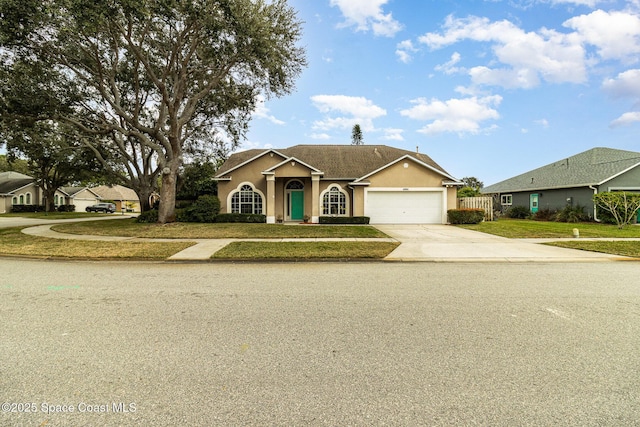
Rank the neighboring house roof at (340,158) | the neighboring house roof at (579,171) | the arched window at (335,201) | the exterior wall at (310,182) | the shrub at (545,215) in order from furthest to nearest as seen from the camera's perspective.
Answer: the shrub at (545,215) → the neighboring house roof at (340,158) → the arched window at (335,201) → the neighboring house roof at (579,171) → the exterior wall at (310,182)

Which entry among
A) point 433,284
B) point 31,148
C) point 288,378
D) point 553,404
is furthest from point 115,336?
point 31,148

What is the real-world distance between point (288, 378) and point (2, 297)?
553 centimetres

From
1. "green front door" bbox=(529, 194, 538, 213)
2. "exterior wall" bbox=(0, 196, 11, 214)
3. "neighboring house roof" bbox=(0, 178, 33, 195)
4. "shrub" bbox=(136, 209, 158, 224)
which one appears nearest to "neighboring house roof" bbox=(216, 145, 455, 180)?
"shrub" bbox=(136, 209, 158, 224)

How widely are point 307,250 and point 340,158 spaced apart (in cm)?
1670

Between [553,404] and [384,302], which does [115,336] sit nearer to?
[384,302]

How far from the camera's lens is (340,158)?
25594 mm

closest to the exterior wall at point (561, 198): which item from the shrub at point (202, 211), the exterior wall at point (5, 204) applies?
the shrub at point (202, 211)

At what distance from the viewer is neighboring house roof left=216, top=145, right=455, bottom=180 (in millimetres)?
23250

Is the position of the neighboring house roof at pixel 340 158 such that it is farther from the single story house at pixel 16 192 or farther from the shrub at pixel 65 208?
the shrub at pixel 65 208

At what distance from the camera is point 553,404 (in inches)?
100

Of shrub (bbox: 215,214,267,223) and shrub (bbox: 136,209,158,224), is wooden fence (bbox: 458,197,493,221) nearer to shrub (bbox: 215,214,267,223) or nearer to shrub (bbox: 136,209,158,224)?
shrub (bbox: 215,214,267,223)

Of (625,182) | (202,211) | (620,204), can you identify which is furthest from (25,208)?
(625,182)

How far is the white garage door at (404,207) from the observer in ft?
71.2

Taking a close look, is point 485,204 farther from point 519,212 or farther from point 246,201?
point 246,201
